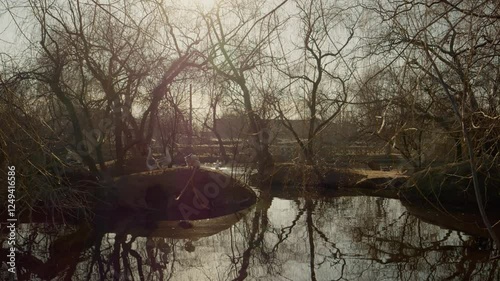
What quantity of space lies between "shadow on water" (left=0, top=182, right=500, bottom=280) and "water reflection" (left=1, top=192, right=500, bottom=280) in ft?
0.04

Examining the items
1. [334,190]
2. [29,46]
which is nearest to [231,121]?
[334,190]

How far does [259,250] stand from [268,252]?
21cm

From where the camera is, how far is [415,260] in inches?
260

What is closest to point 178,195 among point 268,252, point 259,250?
point 259,250

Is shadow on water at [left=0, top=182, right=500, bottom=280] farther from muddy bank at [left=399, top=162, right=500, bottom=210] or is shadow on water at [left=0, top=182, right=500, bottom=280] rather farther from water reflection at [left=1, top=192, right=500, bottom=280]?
muddy bank at [left=399, top=162, right=500, bottom=210]

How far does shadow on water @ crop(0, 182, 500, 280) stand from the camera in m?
5.99

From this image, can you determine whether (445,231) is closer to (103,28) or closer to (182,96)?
(103,28)

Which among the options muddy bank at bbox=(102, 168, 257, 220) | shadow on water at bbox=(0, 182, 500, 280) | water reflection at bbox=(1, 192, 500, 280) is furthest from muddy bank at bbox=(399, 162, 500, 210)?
muddy bank at bbox=(102, 168, 257, 220)

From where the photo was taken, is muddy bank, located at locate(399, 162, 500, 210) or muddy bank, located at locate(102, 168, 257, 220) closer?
muddy bank, located at locate(102, 168, 257, 220)

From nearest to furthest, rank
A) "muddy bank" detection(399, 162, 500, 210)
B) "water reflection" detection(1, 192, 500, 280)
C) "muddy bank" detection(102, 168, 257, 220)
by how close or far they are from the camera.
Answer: "water reflection" detection(1, 192, 500, 280) < "muddy bank" detection(102, 168, 257, 220) < "muddy bank" detection(399, 162, 500, 210)

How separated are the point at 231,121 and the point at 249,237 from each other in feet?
43.8

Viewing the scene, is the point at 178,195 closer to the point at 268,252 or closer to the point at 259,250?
the point at 259,250

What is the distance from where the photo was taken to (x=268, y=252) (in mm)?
7156

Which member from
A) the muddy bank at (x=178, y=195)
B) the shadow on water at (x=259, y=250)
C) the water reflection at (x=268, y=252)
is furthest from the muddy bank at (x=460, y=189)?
the muddy bank at (x=178, y=195)
